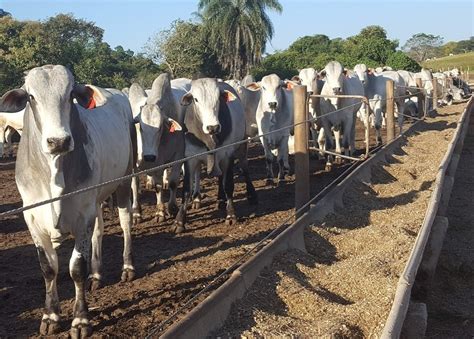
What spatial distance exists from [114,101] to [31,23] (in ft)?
162

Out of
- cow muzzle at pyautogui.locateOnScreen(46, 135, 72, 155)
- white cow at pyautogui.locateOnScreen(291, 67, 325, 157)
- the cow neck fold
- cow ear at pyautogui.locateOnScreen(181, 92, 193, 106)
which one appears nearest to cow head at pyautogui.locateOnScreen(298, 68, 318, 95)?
white cow at pyautogui.locateOnScreen(291, 67, 325, 157)

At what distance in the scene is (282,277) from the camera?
4.75 meters

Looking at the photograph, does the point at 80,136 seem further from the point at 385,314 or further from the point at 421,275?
the point at 421,275

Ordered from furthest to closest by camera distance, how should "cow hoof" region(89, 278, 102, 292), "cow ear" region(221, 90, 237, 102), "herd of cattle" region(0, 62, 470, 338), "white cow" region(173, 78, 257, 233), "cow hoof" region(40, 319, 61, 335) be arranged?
1. "cow ear" region(221, 90, 237, 102)
2. "white cow" region(173, 78, 257, 233)
3. "cow hoof" region(89, 278, 102, 292)
4. "cow hoof" region(40, 319, 61, 335)
5. "herd of cattle" region(0, 62, 470, 338)

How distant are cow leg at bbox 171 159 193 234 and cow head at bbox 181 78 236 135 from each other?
536 mm

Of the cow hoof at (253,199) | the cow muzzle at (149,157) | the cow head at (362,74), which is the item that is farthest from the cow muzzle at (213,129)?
the cow head at (362,74)

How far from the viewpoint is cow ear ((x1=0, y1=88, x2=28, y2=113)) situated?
438 centimetres

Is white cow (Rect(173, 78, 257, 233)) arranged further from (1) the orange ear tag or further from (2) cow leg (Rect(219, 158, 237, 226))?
(1) the orange ear tag

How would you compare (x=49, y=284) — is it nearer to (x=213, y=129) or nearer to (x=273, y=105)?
(x=213, y=129)

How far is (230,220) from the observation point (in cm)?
826

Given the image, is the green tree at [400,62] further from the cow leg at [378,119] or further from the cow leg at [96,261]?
the cow leg at [96,261]

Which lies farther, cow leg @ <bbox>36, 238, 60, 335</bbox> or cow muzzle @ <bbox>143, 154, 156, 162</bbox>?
cow muzzle @ <bbox>143, 154, 156, 162</bbox>

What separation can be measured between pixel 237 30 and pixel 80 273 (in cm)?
3799

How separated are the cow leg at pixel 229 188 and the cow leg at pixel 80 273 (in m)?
3.51
